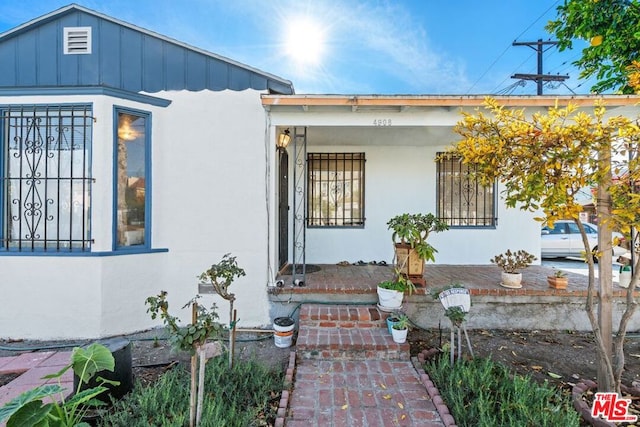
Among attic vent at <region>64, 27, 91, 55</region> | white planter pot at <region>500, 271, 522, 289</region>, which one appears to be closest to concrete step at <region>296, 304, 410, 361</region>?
white planter pot at <region>500, 271, 522, 289</region>

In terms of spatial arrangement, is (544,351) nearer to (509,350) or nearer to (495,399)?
(509,350)

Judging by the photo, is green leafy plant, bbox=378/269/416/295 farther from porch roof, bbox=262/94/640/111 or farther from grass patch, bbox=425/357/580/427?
porch roof, bbox=262/94/640/111

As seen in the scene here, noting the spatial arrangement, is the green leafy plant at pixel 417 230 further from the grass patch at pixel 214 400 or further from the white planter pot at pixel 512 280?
the grass patch at pixel 214 400

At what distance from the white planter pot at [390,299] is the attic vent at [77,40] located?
496 centimetres

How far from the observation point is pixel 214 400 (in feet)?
7.80

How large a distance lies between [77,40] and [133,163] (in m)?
1.72

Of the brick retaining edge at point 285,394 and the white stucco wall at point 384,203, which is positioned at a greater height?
the white stucco wall at point 384,203

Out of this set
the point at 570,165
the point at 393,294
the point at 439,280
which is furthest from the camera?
the point at 439,280

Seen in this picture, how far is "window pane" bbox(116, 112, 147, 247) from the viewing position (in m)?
4.13

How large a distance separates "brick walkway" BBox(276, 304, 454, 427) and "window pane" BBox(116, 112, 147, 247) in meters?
2.51

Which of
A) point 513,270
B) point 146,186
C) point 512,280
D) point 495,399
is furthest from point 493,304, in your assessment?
point 146,186

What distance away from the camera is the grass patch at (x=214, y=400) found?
220 cm

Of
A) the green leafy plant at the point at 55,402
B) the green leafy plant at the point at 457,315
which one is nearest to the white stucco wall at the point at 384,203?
the green leafy plant at the point at 457,315

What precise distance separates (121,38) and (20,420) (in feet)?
14.3
